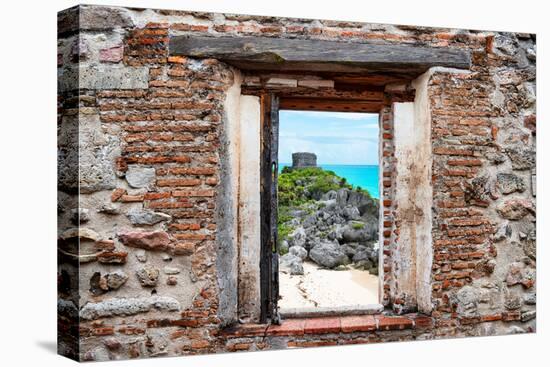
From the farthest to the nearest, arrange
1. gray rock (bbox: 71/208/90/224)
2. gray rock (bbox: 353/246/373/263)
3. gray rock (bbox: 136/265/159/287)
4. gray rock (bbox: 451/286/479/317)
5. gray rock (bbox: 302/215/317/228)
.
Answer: gray rock (bbox: 302/215/317/228) < gray rock (bbox: 353/246/373/263) < gray rock (bbox: 451/286/479/317) < gray rock (bbox: 136/265/159/287) < gray rock (bbox: 71/208/90/224)

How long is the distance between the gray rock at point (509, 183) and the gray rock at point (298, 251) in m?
3.01

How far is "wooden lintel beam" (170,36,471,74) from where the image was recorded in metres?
4.47

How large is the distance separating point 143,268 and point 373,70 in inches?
84.2

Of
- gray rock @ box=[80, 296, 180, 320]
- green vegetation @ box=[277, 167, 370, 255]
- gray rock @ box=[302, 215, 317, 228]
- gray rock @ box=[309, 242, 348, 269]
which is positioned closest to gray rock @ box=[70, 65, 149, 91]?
gray rock @ box=[80, 296, 180, 320]

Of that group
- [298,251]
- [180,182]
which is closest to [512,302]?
[180,182]

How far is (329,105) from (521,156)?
1534 mm

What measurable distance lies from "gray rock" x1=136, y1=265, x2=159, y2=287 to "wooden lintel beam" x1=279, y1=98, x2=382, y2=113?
5.04ft

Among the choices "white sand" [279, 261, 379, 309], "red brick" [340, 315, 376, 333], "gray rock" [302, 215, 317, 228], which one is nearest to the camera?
"red brick" [340, 315, 376, 333]

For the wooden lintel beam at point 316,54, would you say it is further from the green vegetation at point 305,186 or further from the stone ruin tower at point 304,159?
the green vegetation at point 305,186

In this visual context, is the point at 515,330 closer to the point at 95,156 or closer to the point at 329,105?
the point at 329,105

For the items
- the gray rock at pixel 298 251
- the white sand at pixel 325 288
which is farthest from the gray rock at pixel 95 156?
the gray rock at pixel 298 251

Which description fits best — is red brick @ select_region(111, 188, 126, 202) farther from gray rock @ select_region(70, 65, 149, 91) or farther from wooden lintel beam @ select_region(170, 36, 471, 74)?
wooden lintel beam @ select_region(170, 36, 471, 74)

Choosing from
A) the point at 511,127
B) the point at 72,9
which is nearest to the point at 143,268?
the point at 72,9

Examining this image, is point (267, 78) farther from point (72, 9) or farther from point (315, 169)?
point (315, 169)
